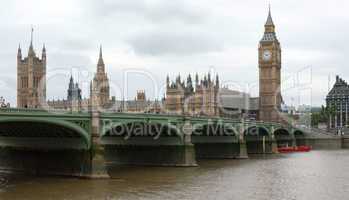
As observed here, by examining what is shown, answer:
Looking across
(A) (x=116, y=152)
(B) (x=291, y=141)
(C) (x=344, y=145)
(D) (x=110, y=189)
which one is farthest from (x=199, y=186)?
(C) (x=344, y=145)

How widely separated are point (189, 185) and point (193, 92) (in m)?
104

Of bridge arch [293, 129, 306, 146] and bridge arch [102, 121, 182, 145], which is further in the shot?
bridge arch [293, 129, 306, 146]

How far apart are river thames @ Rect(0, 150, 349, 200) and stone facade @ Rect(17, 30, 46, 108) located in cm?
10078

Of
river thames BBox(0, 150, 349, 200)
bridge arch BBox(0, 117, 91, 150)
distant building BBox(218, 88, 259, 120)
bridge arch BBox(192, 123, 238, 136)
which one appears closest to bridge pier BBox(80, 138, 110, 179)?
bridge arch BBox(0, 117, 91, 150)

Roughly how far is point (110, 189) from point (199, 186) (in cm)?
629

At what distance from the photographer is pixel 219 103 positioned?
142625 millimetres

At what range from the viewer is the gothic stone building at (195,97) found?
138 m

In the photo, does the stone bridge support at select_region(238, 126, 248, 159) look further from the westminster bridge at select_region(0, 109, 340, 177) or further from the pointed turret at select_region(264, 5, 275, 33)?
the pointed turret at select_region(264, 5, 275, 33)

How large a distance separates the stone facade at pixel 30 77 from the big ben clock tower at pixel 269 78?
190ft

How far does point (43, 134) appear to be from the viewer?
148 ft

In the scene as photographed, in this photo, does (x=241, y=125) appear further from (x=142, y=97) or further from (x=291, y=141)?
(x=142, y=97)

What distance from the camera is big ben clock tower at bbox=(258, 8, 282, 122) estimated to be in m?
156

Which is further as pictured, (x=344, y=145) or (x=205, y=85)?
(x=205, y=85)

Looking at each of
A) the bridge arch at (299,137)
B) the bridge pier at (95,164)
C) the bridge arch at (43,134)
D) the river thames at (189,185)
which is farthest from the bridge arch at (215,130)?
the bridge arch at (299,137)
